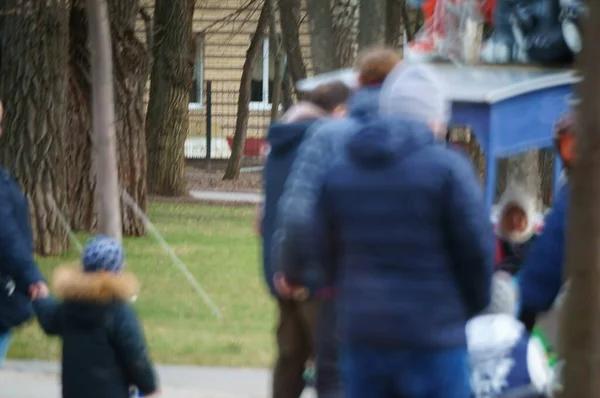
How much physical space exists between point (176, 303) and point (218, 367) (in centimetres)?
270

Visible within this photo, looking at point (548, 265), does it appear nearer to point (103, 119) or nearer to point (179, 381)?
point (179, 381)

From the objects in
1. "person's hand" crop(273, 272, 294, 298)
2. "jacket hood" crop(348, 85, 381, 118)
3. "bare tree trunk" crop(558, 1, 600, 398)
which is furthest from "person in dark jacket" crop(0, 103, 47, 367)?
"bare tree trunk" crop(558, 1, 600, 398)

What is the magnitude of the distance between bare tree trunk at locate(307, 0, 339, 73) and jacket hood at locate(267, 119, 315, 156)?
4.98 meters

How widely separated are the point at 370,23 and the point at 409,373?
6538 mm

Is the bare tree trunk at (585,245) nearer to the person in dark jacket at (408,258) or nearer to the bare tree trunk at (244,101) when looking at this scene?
the person in dark jacket at (408,258)

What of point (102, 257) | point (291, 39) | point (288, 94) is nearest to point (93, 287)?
point (102, 257)

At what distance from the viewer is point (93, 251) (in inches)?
219

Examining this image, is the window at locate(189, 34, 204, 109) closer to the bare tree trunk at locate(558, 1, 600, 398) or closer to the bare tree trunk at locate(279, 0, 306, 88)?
the bare tree trunk at locate(279, 0, 306, 88)

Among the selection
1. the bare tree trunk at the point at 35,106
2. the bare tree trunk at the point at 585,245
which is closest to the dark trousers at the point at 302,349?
the bare tree trunk at the point at 585,245

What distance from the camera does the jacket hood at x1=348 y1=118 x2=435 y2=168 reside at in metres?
4.28

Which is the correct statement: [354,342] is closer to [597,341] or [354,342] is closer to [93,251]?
[597,341]

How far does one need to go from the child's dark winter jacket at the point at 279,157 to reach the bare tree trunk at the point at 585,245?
264 centimetres

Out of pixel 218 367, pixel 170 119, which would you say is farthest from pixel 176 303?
pixel 170 119

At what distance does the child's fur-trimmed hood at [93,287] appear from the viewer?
17.9ft
